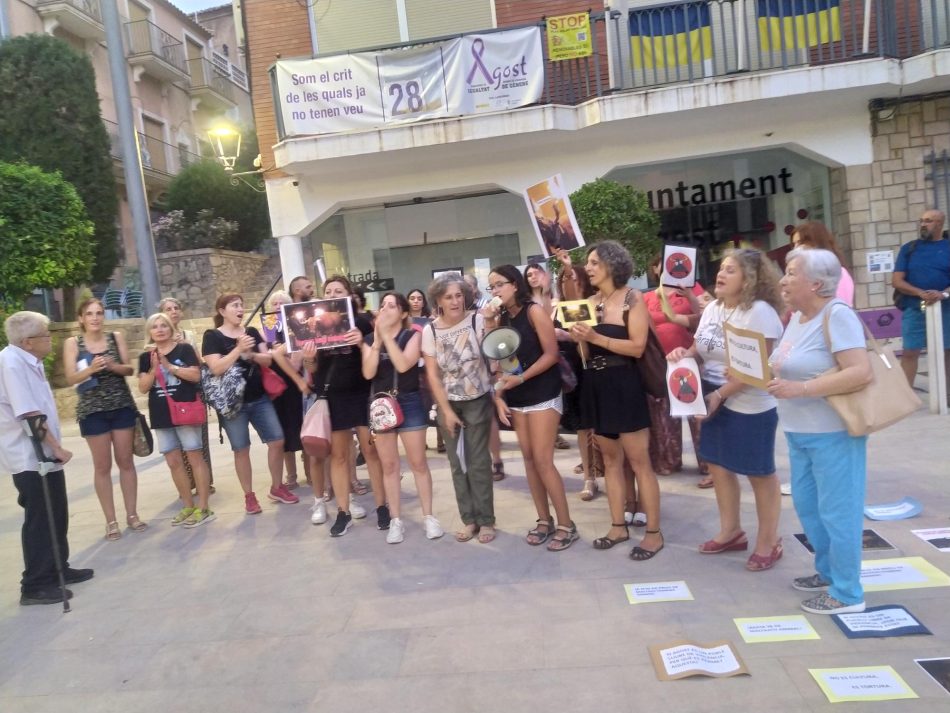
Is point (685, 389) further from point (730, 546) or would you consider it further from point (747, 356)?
point (730, 546)

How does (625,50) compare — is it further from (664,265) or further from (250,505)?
(250,505)

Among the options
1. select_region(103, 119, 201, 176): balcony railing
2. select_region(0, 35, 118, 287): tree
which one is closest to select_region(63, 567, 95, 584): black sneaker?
select_region(0, 35, 118, 287): tree

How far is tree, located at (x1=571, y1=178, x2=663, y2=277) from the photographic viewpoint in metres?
9.82

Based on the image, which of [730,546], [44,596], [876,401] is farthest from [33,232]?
[876,401]

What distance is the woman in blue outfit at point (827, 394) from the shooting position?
10.3ft

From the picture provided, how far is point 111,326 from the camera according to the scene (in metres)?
13.1

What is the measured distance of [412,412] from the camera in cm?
506

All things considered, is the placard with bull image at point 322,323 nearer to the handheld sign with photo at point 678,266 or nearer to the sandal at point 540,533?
the sandal at point 540,533

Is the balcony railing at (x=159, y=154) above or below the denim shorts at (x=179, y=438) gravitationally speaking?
above

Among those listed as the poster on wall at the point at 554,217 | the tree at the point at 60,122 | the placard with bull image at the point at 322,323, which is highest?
the tree at the point at 60,122

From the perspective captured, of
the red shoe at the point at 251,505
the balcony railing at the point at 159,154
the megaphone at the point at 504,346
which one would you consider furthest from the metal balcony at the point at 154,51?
the megaphone at the point at 504,346

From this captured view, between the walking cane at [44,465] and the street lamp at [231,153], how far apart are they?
765 centimetres

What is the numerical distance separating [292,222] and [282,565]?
809 cm

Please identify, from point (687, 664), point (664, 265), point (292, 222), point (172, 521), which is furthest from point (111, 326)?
point (687, 664)
